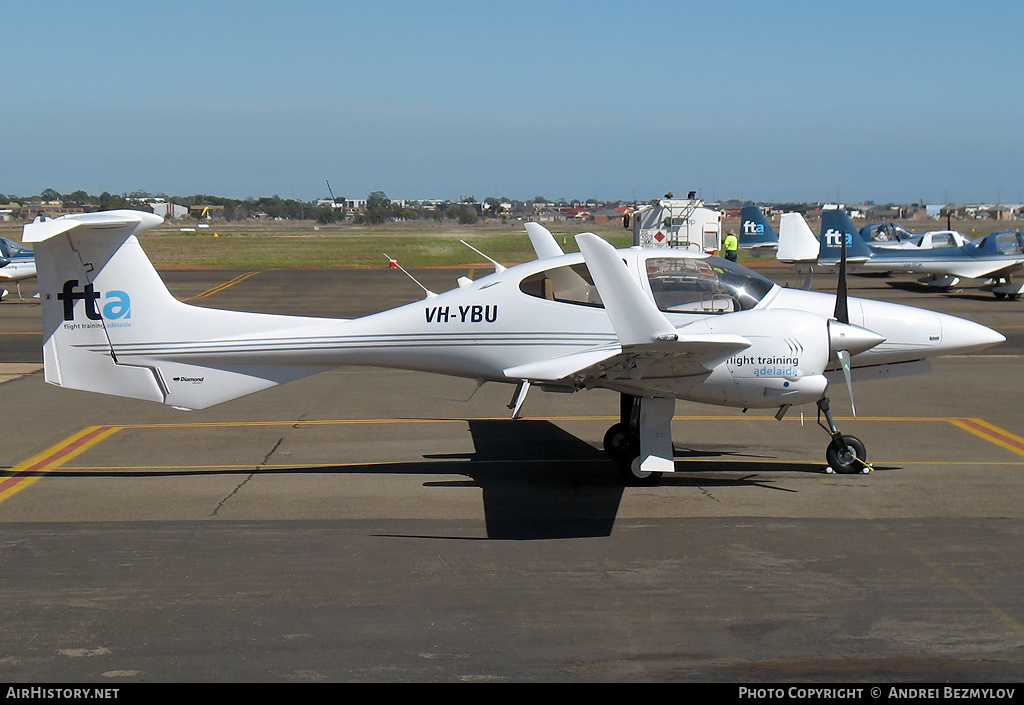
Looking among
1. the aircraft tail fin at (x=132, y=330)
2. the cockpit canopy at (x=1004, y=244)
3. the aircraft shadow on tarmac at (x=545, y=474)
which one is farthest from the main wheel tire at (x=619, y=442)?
the cockpit canopy at (x=1004, y=244)

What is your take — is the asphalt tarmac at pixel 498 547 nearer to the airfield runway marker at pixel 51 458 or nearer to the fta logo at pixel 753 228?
the airfield runway marker at pixel 51 458

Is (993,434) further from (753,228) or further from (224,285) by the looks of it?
(753,228)

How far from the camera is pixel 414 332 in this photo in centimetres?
1052

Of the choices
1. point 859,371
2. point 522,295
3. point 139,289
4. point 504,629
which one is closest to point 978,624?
point 504,629

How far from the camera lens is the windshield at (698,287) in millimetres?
10047

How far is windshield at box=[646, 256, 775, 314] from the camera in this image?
396 inches

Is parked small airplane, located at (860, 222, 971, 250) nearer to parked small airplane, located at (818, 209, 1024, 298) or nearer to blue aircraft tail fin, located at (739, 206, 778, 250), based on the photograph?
parked small airplane, located at (818, 209, 1024, 298)

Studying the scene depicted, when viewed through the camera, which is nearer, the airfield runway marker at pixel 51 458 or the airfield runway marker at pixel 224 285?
the airfield runway marker at pixel 51 458

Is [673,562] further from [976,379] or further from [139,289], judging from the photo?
[976,379]

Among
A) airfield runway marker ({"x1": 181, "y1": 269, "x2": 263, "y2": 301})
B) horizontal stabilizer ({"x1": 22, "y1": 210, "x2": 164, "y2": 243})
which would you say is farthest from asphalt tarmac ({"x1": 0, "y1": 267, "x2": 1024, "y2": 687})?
airfield runway marker ({"x1": 181, "y1": 269, "x2": 263, "y2": 301})

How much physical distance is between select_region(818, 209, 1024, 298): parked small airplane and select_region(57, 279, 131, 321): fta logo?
2435 cm

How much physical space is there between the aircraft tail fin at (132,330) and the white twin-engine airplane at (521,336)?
0.05 feet

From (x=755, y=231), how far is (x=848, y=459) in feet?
124

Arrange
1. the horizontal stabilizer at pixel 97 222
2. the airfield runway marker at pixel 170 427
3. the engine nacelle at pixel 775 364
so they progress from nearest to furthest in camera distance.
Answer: the horizontal stabilizer at pixel 97 222 → the engine nacelle at pixel 775 364 → the airfield runway marker at pixel 170 427
